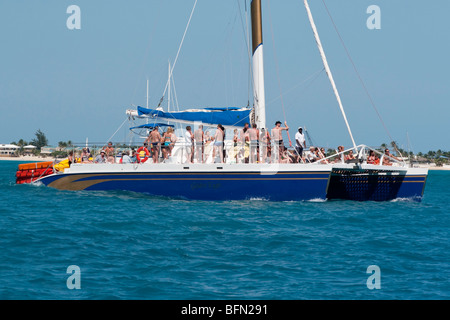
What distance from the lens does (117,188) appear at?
990 inches

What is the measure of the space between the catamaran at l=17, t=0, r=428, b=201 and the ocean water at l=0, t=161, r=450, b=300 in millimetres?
638

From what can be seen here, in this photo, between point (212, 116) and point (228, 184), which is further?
point (212, 116)

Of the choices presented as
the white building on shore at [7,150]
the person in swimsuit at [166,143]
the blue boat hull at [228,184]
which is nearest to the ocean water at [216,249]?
the blue boat hull at [228,184]

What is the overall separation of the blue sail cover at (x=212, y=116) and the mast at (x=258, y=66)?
0.65 meters

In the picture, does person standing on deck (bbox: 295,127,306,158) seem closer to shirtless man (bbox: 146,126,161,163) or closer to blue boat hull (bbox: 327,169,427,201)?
blue boat hull (bbox: 327,169,427,201)

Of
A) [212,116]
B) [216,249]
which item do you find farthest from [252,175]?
[216,249]

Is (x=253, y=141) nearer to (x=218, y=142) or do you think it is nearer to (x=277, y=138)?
(x=277, y=138)

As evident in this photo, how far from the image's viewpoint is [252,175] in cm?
2416

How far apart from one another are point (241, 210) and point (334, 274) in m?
9.17

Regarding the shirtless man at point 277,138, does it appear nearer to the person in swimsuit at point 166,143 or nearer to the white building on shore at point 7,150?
the person in swimsuit at point 166,143

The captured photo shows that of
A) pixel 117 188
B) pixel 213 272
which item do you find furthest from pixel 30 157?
pixel 213 272

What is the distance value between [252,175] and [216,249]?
8.84 meters
